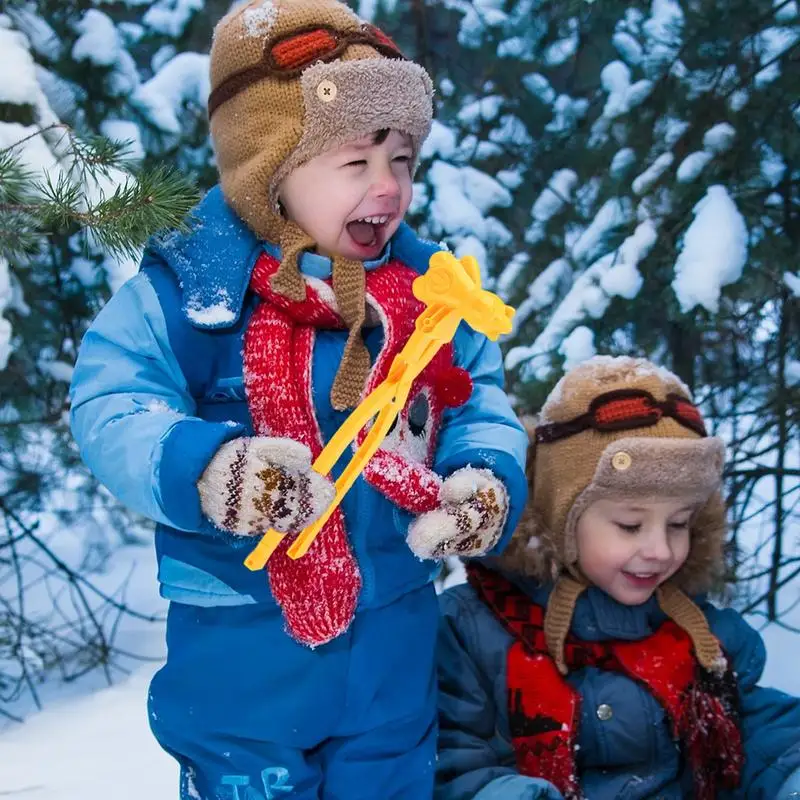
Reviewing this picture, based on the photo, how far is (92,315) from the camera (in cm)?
314

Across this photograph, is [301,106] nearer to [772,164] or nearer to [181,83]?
[772,164]

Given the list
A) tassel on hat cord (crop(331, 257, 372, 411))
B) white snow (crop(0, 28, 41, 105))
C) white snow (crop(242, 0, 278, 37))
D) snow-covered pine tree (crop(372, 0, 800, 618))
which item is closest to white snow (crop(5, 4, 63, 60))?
white snow (crop(0, 28, 41, 105))

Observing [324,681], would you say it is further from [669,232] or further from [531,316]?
[531,316]

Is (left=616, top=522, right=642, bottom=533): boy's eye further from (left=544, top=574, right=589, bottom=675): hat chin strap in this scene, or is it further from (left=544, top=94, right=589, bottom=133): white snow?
(left=544, top=94, right=589, bottom=133): white snow

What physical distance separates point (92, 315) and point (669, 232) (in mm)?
1715

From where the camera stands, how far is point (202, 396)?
1596mm

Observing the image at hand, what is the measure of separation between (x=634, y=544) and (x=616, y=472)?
15 centimetres

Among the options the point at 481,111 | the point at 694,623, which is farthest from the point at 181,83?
the point at 694,623

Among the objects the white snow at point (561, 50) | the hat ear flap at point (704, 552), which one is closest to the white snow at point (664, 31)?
the white snow at point (561, 50)

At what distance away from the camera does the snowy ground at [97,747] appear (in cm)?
235

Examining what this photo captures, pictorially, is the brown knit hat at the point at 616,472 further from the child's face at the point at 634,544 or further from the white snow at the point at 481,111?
the white snow at the point at 481,111

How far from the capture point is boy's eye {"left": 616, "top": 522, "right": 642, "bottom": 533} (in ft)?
6.73

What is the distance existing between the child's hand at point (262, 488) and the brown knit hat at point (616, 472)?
86 cm

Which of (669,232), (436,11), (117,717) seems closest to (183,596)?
(117,717)
